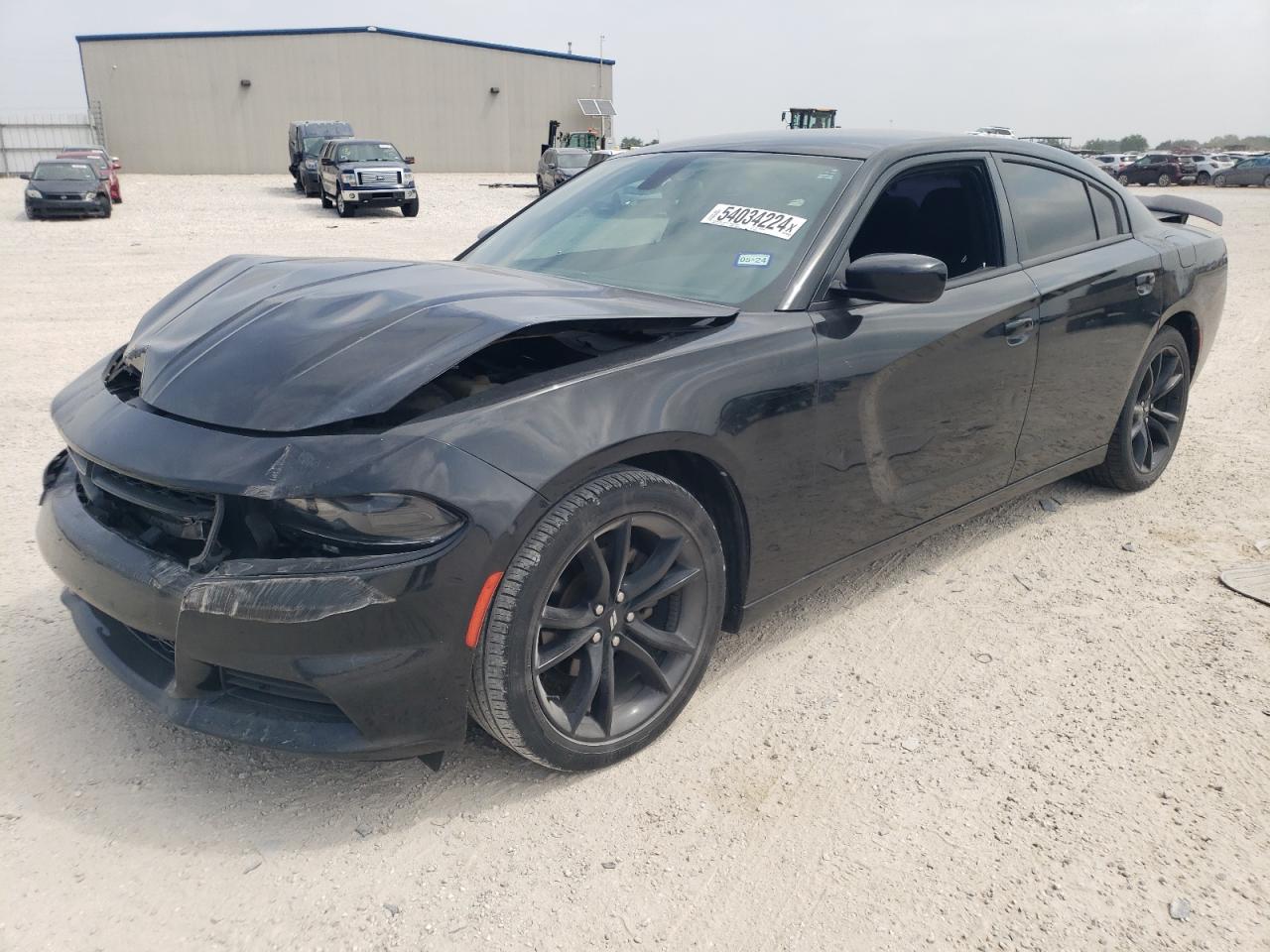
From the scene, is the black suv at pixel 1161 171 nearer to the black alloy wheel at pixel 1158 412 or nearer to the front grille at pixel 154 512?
the black alloy wheel at pixel 1158 412

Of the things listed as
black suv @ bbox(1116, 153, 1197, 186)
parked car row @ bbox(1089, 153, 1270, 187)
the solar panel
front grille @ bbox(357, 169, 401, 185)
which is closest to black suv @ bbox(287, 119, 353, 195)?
front grille @ bbox(357, 169, 401, 185)

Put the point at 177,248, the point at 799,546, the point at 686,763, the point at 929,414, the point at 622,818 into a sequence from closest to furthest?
the point at 622,818
the point at 686,763
the point at 799,546
the point at 929,414
the point at 177,248

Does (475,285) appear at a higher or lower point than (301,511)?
higher

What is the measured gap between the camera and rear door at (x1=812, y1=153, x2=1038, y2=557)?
3.02 metres

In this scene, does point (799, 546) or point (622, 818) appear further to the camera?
point (799, 546)

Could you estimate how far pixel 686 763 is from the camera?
106 inches

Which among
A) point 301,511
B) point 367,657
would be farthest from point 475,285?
point 367,657

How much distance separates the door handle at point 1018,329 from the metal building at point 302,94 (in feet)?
152

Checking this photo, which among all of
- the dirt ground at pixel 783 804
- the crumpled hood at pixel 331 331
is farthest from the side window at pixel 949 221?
the dirt ground at pixel 783 804

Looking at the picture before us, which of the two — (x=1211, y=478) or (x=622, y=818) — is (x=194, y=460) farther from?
(x=1211, y=478)

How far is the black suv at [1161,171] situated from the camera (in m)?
38.8

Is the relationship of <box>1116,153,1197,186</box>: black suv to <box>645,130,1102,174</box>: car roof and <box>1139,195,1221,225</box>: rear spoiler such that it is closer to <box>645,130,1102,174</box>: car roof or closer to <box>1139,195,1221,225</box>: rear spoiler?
<box>1139,195,1221,225</box>: rear spoiler

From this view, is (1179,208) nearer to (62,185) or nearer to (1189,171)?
(62,185)

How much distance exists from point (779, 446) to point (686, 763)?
904mm
